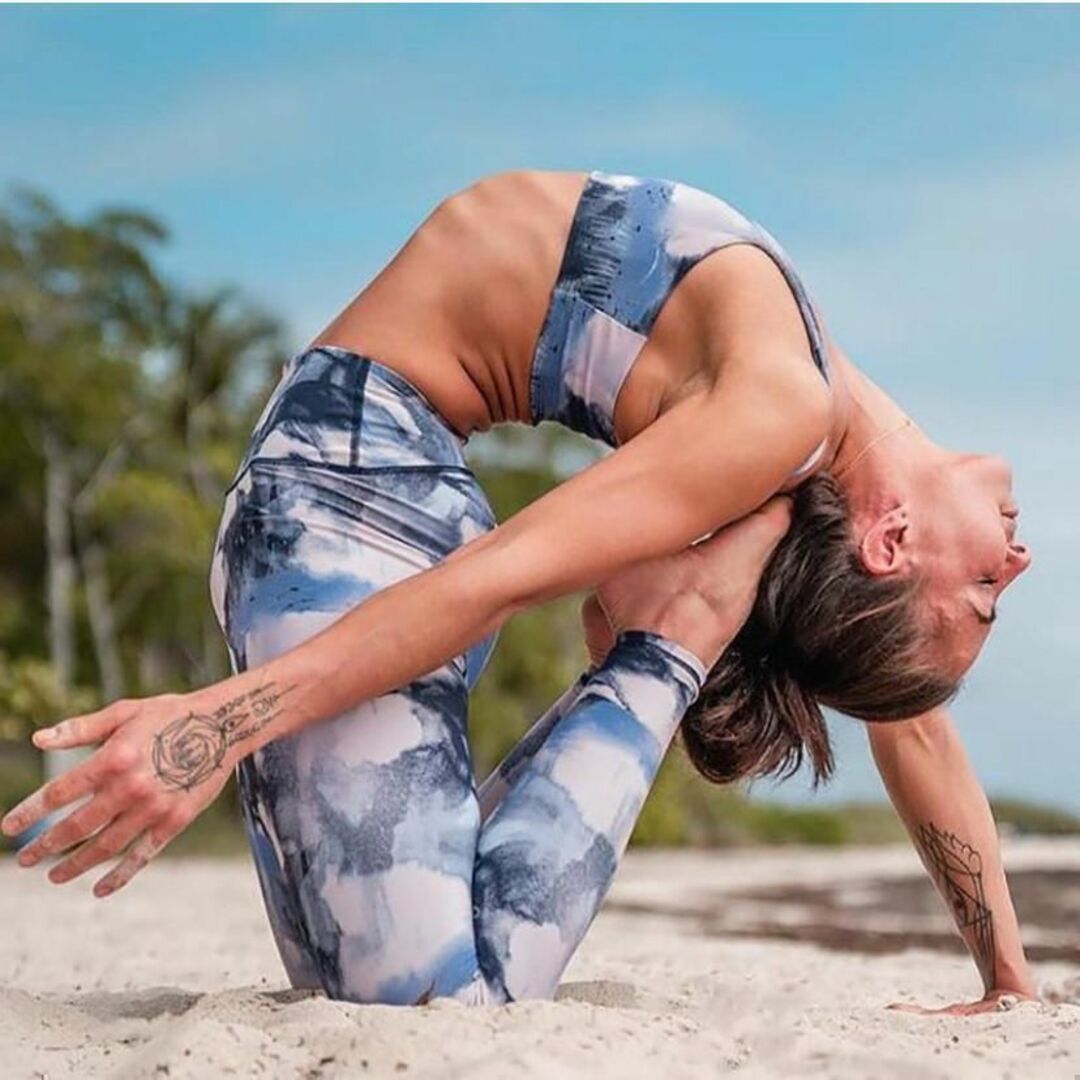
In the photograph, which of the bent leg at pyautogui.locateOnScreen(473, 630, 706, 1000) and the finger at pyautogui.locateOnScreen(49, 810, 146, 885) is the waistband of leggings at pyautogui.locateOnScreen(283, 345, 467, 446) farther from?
the finger at pyautogui.locateOnScreen(49, 810, 146, 885)

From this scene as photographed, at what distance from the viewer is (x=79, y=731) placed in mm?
2506

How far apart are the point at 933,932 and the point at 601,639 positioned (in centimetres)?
595

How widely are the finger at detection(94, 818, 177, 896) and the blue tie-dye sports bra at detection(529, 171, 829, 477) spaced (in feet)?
2.97

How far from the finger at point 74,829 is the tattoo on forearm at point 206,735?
0.08m

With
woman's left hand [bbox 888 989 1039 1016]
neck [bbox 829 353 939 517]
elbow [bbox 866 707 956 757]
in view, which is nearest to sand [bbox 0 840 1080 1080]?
woman's left hand [bbox 888 989 1039 1016]

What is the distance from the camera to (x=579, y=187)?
10.3 ft

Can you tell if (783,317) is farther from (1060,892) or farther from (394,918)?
(1060,892)

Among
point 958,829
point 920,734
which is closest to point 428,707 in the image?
point 920,734

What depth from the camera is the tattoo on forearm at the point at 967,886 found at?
3.67m

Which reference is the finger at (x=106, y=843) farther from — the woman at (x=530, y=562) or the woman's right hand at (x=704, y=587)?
the woman's right hand at (x=704, y=587)

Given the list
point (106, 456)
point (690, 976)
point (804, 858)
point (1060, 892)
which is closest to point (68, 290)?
point (106, 456)

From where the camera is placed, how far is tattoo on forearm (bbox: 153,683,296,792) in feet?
8.55

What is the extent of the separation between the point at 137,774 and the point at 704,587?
0.94 meters

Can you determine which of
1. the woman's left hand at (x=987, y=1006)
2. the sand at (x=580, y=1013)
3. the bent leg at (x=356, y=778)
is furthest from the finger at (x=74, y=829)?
the woman's left hand at (x=987, y=1006)
